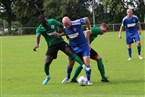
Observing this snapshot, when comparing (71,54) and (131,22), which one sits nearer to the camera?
(71,54)

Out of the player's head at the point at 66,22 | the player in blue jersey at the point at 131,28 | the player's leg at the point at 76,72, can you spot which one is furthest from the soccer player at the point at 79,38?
the player in blue jersey at the point at 131,28

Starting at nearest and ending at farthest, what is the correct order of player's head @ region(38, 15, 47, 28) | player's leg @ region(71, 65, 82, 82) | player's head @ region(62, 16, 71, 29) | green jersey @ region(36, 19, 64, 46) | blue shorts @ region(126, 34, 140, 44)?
1. player's head @ region(62, 16, 71, 29)
2. player's head @ region(38, 15, 47, 28)
3. green jersey @ region(36, 19, 64, 46)
4. player's leg @ region(71, 65, 82, 82)
5. blue shorts @ region(126, 34, 140, 44)

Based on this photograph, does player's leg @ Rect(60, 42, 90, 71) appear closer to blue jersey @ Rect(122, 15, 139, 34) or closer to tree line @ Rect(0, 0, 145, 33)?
blue jersey @ Rect(122, 15, 139, 34)

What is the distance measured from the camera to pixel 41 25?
11.3 metres

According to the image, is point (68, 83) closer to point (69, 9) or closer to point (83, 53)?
point (83, 53)

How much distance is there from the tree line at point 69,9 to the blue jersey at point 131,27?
44.1m

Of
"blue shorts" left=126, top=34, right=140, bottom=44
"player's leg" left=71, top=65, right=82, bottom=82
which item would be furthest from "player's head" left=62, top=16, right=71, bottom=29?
"blue shorts" left=126, top=34, right=140, bottom=44

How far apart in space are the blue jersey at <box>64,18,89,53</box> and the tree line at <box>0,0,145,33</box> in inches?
2007

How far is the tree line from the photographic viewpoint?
211 feet

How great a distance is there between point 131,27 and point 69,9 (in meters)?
49.6

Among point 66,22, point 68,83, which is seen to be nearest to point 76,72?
point 68,83

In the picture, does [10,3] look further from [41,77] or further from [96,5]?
[41,77]

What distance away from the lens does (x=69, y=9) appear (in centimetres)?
6700

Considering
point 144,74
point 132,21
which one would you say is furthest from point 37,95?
point 132,21
